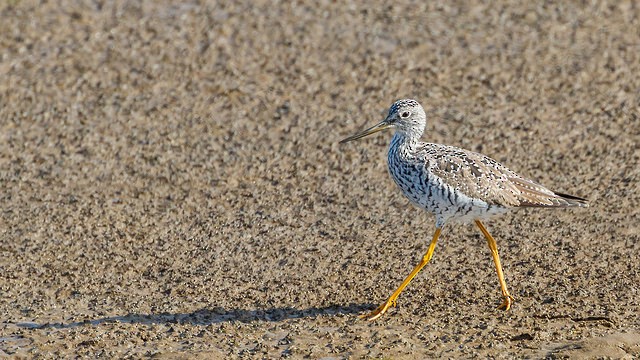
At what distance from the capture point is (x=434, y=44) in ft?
42.7

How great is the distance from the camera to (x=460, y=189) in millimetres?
8367

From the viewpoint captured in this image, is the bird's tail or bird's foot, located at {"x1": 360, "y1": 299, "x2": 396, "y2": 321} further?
the bird's tail

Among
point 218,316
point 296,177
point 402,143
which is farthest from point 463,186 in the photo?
point 296,177

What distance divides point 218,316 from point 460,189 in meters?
2.25

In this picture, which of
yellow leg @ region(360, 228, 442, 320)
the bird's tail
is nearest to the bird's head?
Result: yellow leg @ region(360, 228, 442, 320)

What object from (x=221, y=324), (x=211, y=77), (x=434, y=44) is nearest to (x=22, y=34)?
(x=211, y=77)

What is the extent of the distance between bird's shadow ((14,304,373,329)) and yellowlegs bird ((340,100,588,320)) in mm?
309

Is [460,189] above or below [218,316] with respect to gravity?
above

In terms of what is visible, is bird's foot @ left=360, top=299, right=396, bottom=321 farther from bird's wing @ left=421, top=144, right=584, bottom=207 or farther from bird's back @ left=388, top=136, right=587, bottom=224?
bird's wing @ left=421, top=144, right=584, bottom=207

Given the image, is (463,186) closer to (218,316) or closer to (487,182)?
(487,182)

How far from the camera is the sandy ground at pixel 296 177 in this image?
8242mm

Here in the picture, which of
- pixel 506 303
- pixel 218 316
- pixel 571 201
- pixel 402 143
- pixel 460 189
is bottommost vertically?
pixel 506 303

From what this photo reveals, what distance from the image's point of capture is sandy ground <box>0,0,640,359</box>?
8.24 m

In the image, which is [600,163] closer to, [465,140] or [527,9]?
[465,140]
